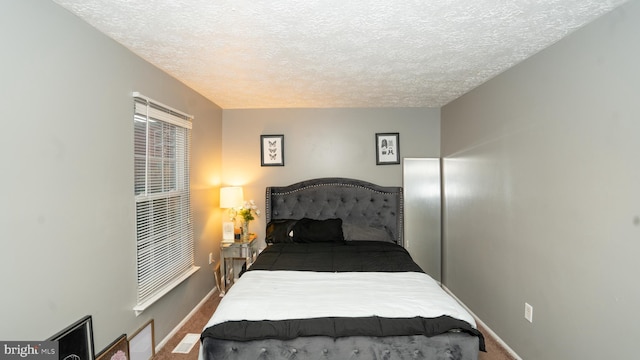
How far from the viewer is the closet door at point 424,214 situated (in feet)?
12.9

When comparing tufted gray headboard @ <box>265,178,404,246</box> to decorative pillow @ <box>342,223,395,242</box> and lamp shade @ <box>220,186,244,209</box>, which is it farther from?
lamp shade @ <box>220,186,244,209</box>

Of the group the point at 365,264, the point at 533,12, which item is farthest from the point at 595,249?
the point at 365,264

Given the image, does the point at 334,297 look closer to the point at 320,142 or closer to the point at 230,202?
the point at 230,202

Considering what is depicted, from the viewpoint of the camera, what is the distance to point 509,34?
6.27 ft

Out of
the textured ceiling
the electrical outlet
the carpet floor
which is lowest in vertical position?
the carpet floor

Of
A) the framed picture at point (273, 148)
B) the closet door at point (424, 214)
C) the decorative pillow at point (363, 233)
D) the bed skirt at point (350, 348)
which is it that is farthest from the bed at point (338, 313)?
the framed picture at point (273, 148)

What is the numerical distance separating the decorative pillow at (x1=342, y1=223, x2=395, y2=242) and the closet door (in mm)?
429

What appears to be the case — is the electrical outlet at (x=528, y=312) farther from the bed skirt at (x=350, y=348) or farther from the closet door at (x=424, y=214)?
the closet door at (x=424, y=214)

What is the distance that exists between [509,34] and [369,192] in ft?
7.89

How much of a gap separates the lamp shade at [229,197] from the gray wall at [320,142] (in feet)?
1.14

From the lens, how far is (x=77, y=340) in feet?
5.55

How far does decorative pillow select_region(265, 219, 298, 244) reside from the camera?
362cm

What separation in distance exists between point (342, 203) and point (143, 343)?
2.57 metres

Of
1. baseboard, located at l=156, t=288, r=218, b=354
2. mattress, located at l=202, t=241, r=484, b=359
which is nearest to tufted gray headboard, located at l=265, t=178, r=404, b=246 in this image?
baseboard, located at l=156, t=288, r=218, b=354
